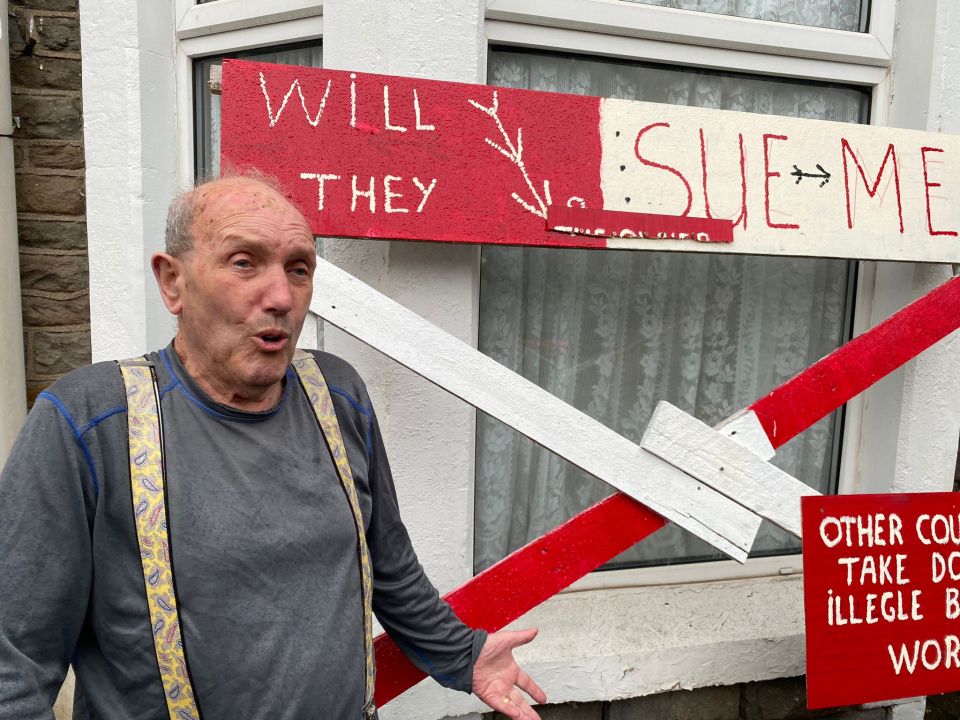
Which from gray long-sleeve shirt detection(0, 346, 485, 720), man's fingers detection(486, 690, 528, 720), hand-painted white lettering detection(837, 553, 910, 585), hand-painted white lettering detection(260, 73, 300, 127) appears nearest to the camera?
gray long-sleeve shirt detection(0, 346, 485, 720)

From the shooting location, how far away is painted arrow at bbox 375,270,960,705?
169 cm

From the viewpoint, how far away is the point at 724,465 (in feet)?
5.96

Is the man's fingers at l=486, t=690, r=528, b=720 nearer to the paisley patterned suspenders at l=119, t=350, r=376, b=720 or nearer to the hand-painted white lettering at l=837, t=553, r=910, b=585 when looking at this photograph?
the paisley patterned suspenders at l=119, t=350, r=376, b=720

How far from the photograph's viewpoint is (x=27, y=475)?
3.13 ft

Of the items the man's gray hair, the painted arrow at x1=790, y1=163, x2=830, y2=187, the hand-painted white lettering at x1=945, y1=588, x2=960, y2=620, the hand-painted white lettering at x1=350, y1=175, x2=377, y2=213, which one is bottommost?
the hand-painted white lettering at x1=945, y1=588, x2=960, y2=620

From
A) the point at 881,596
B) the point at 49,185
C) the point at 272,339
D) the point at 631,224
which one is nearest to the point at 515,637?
the point at 272,339

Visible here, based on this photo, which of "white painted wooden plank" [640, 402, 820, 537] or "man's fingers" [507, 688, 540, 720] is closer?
"man's fingers" [507, 688, 540, 720]

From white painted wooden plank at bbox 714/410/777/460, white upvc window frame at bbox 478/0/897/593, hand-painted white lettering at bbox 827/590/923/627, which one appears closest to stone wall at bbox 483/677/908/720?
white upvc window frame at bbox 478/0/897/593

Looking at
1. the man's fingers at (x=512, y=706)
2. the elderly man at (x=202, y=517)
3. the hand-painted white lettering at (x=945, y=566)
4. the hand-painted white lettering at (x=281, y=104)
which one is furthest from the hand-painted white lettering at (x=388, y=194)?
the hand-painted white lettering at (x=945, y=566)

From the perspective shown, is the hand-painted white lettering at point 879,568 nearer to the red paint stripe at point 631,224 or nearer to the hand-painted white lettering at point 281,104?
the red paint stripe at point 631,224

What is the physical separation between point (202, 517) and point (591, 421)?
98 centimetres

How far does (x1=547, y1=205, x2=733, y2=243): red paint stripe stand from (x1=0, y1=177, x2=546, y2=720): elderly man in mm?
785

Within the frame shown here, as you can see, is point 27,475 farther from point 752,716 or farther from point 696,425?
point 752,716

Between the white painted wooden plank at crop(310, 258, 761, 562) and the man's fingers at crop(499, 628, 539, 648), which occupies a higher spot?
the white painted wooden plank at crop(310, 258, 761, 562)
